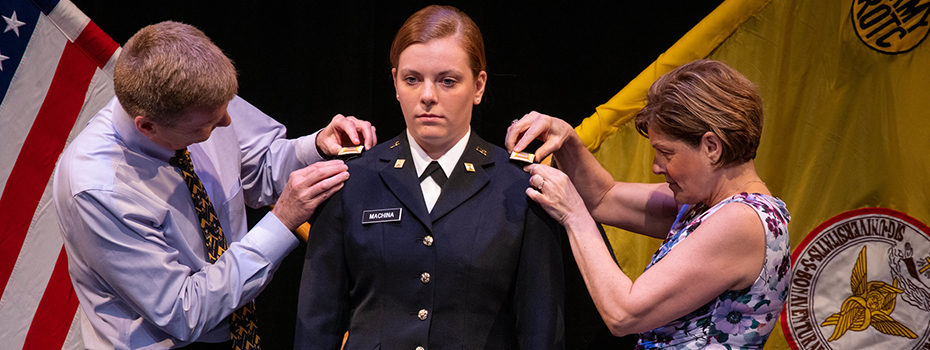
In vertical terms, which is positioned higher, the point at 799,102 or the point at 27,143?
the point at 799,102

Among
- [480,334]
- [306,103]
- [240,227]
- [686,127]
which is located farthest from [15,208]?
[686,127]

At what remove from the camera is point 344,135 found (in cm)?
217

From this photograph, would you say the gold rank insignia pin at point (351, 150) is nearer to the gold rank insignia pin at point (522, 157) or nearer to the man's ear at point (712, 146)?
the gold rank insignia pin at point (522, 157)

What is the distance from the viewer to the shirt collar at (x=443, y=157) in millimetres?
1830

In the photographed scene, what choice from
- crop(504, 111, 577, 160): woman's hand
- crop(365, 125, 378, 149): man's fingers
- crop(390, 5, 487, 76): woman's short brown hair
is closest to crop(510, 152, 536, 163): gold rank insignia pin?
crop(504, 111, 577, 160): woman's hand

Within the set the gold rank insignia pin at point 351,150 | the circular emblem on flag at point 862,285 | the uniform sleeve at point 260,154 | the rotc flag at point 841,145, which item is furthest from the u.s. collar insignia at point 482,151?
the circular emblem on flag at point 862,285

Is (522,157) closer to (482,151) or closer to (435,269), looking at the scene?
(482,151)

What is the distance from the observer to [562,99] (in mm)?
2986

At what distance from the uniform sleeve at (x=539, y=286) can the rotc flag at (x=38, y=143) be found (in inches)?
76.8

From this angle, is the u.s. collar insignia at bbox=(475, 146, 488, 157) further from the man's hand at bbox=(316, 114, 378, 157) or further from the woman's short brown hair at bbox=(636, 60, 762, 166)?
the woman's short brown hair at bbox=(636, 60, 762, 166)

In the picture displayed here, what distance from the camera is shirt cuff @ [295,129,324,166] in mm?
2330

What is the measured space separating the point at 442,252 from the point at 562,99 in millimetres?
1451

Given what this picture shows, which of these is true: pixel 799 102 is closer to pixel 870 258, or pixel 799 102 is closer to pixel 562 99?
pixel 870 258

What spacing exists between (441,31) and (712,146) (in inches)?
Result: 30.2
